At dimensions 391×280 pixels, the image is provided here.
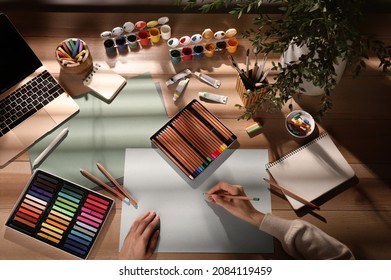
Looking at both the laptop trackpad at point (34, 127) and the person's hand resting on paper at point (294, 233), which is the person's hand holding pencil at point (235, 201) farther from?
the laptop trackpad at point (34, 127)

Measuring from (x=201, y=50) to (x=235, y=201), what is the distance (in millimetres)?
575

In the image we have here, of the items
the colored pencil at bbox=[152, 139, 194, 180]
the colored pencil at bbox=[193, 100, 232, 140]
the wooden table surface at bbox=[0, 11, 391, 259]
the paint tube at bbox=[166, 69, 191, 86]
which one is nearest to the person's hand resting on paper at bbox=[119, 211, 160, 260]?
the wooden table surface at bbox=[0, 11, 391, 259]

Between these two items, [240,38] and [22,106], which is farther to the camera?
[240,38]

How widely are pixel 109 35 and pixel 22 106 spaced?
41 cm

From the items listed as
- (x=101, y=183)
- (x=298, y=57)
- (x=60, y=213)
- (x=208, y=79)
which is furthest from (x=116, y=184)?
(x=298, y=57)

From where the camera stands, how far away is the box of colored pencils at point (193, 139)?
1.34 metres

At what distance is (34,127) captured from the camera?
1.37m

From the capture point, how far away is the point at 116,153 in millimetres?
1367

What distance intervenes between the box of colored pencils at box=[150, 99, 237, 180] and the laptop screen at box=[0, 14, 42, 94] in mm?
520

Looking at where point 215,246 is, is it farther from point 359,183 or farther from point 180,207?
point 359,183

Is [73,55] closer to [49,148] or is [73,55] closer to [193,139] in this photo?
[49,148]
